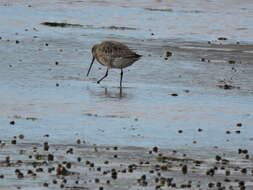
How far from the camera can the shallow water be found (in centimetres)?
1557

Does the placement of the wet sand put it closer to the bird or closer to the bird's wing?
the bird

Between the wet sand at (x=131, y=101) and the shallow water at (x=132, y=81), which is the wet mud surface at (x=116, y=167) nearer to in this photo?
the wet sand at (x=131, y=101)

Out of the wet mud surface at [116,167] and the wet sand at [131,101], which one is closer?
the wet mud surface at [116,167]

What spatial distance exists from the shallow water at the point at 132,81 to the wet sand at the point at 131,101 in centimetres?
2

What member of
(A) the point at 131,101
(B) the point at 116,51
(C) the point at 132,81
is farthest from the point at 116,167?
(B) the point at 116,51

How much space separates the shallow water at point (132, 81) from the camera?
15.6 meters

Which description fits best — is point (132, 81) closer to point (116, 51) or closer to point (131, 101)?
point (116, 51)

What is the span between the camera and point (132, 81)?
20859 millimetres

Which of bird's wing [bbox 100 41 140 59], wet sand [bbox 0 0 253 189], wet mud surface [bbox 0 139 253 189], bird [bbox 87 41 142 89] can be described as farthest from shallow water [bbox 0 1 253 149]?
wet mud surface [bbox 0 139 253 189]

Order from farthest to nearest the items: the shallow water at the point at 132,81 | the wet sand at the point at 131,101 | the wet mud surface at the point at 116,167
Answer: the shallow water at the point at 132,81
the wet sand at the point at 131,101
the wet mud surface at the point at 116,167

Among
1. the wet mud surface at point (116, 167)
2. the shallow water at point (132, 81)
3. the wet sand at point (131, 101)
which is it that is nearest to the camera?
the wet mud surface at point (116, 167)

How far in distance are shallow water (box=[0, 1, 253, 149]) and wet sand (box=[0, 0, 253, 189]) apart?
0.02m

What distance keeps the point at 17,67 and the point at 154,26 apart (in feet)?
30.7

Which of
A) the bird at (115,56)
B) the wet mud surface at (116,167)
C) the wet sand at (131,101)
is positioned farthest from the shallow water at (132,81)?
the wet mud surface at (116,167)
